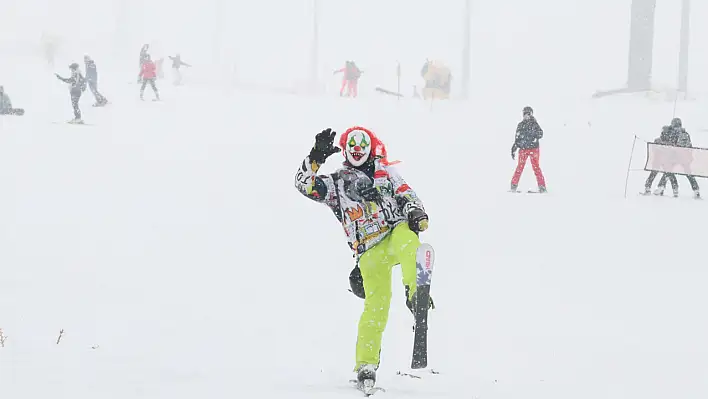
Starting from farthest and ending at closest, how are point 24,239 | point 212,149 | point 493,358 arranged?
1. point 212,149
2. point 24,239
3. point 493,358

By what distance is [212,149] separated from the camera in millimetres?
18766

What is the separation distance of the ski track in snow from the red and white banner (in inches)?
21.3

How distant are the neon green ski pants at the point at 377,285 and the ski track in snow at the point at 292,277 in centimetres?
29

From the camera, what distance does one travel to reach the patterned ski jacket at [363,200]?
533 centimetres

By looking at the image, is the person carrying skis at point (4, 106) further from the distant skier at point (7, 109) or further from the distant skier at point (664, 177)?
the distant skier at point (664, 177)

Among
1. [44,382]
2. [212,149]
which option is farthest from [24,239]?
[212,149]

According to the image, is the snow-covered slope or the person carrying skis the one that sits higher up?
the person carrying skis

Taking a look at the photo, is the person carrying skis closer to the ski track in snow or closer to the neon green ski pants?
the ski track in snow

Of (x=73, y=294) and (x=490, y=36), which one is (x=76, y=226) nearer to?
(x=73, y=294)

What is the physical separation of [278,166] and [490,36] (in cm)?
4167

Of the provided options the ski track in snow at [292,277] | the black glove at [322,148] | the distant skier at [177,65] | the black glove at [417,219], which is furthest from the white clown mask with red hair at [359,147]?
the distant skier at [177,65]

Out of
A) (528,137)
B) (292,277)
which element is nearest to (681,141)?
(528,137)

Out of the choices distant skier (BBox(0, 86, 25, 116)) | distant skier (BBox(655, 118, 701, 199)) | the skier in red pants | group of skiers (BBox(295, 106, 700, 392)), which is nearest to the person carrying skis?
distant skier (BBox(0, 86, 25, 116))

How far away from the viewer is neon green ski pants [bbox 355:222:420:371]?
5258mm
